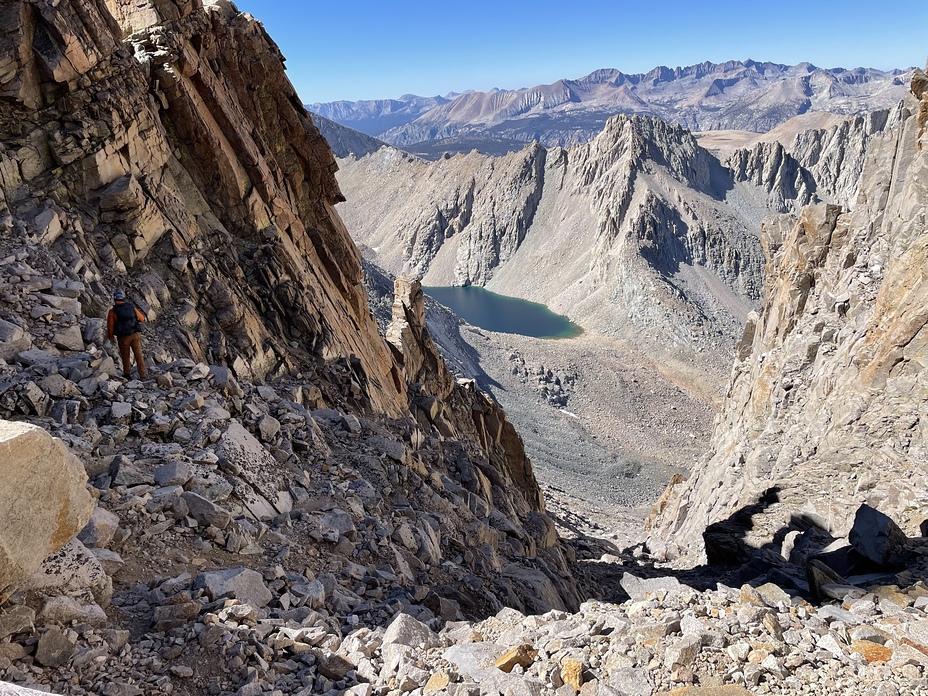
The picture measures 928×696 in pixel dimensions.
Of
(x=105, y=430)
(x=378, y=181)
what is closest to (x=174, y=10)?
(x=105, y=430)

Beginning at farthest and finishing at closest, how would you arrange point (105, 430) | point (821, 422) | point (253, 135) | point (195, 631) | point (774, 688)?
point (821, 422), point (253, 135), point (105, 430), point (195, 631), point (774, 688)

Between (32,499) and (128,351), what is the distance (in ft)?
19.8

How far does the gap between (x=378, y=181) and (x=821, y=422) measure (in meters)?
162

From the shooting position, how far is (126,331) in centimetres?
1138

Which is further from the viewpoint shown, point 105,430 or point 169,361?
point 169,361

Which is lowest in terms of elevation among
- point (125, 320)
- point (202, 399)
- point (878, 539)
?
point (878, 539)

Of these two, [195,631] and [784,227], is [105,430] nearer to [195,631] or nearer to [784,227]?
[195,631]

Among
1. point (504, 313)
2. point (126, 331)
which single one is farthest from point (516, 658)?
point (504, 313)

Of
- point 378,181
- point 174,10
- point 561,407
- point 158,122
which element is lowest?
point 561,407

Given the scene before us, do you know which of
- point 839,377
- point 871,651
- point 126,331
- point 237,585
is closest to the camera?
point 871,651

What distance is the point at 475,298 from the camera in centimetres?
13162

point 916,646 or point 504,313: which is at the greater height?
point 916,646

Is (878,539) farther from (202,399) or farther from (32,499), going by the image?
(32,499)

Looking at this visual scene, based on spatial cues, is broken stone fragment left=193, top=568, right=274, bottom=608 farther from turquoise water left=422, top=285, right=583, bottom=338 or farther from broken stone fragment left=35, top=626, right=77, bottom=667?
turquoise water left=422, top=285, right=583, bottom=338
